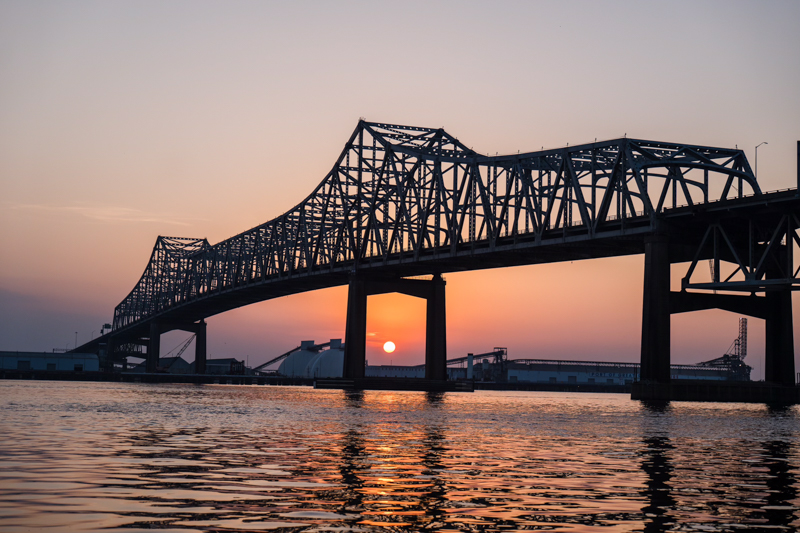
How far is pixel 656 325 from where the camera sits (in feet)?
269

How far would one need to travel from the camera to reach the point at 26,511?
16.1 meters

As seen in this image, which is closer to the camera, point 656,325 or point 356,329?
point 656,325

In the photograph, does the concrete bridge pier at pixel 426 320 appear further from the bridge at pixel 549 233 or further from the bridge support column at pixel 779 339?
the bridge support column at pixel 779 339

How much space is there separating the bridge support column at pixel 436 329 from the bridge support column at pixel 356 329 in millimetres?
8596

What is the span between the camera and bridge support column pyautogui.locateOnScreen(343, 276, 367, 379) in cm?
13238

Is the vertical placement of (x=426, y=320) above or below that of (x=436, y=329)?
above

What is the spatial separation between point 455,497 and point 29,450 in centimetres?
1408

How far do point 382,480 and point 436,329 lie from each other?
110414 millimetres

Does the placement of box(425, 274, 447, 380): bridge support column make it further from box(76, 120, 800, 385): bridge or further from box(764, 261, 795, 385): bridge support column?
box(764, 261, 795, 385): bridge support column

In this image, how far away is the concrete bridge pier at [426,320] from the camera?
132 meters

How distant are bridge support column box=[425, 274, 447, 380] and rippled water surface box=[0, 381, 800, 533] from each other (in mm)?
89927

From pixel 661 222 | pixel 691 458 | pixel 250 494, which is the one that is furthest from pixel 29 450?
pixel 661 222

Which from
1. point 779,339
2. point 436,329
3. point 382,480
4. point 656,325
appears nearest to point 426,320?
point 436,329

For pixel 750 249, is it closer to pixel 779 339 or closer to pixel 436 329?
pixel 779 339
